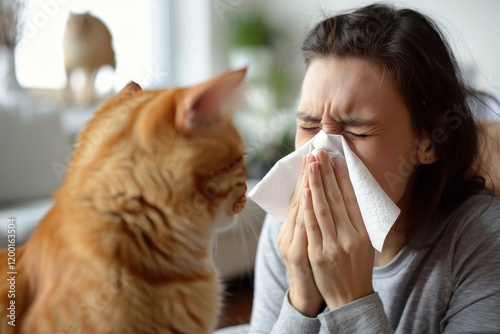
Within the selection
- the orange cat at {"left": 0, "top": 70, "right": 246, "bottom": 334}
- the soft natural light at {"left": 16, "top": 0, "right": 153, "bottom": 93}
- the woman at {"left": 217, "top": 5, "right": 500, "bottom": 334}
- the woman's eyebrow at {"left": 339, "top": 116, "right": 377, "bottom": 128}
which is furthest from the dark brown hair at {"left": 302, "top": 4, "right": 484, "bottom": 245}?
the soft natural light at {"left": 16, "top": 0, "right": 153, "bottom": 93}

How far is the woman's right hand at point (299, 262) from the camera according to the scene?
2.72 ft

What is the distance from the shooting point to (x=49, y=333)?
312mm


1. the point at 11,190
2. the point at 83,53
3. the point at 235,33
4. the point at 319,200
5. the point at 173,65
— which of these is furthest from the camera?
the point at 235,33

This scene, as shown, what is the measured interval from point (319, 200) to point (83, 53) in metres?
1.07

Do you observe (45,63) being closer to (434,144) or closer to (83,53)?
(83,53)

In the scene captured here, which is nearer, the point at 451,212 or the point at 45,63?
the point at 451,212

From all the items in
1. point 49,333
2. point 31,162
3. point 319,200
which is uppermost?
point 49,333

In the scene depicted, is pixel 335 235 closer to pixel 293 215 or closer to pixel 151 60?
pixel 293 215

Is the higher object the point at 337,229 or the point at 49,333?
the point at 49,333

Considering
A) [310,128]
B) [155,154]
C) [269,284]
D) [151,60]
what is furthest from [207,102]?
[151,60]

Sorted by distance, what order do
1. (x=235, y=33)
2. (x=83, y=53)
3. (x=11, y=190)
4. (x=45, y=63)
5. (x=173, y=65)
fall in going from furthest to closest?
(x=235, y=33)
(x=173, y=65)
(x=45, y=63)
(x=83, y=53)
(x=11, y=190)

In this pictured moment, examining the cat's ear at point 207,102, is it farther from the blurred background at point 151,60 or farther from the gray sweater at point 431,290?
the gray sweater at point 431,290

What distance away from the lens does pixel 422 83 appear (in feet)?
3.04

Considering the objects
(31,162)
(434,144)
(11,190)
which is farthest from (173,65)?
(434,144)
